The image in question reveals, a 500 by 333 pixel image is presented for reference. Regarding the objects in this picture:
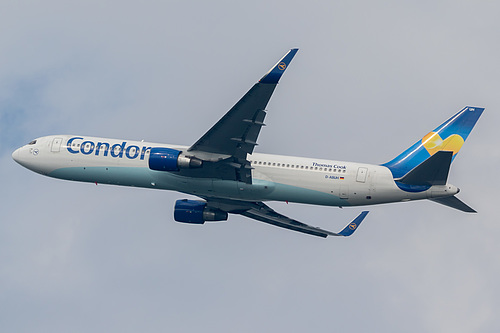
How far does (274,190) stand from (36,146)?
64.8 feet

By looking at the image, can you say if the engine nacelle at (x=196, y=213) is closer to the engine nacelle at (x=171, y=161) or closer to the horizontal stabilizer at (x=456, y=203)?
the engine nacelle at (x=171, y=161)

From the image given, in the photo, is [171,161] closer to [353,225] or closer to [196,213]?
[196,213]

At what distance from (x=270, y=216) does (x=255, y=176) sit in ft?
29.1

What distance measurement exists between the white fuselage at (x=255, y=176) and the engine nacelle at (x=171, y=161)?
1815mm

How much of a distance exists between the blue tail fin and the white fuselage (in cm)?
279

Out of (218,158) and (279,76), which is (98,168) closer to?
(218,158)

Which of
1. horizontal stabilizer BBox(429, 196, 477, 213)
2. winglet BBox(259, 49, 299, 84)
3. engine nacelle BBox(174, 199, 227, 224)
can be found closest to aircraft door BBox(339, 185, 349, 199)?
horizontal stabilizer BBox(429, 196, 477, 213)

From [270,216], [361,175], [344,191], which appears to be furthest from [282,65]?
[270,216]

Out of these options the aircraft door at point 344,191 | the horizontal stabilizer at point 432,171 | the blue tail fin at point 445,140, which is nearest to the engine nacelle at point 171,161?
the aircraft door at point 344,191

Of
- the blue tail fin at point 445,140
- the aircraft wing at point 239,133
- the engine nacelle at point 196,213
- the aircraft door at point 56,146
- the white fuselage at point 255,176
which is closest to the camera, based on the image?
the aircraft wing at point 239,133

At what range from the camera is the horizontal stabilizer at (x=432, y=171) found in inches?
2287

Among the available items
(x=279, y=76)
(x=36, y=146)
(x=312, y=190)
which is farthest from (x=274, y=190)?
(x=36, y=146)

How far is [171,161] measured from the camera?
61562 millimetres

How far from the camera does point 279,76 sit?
5497 cm
